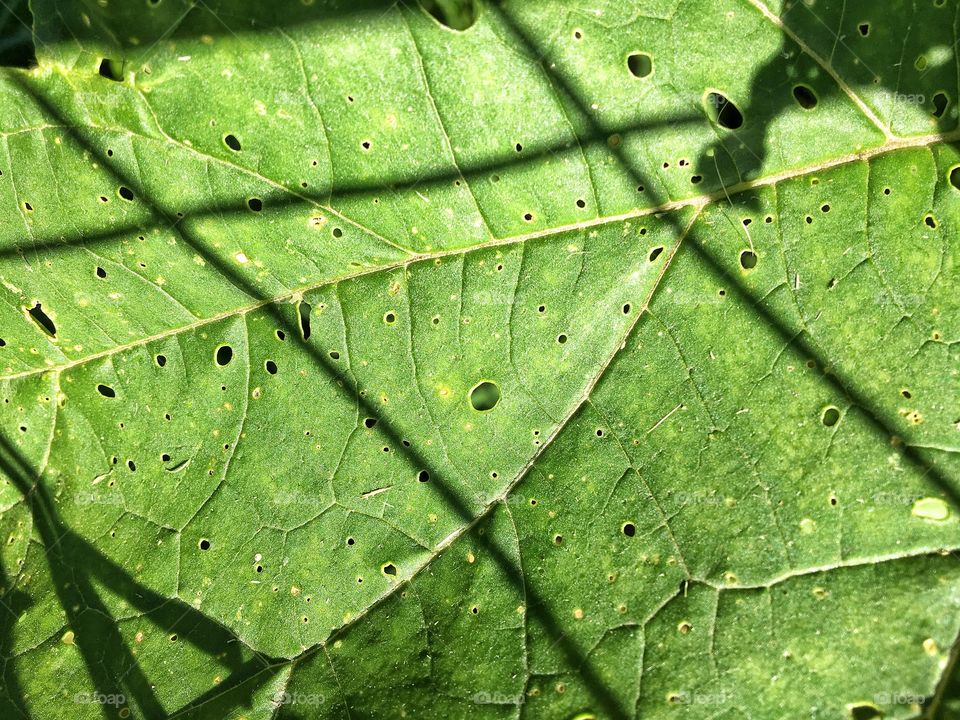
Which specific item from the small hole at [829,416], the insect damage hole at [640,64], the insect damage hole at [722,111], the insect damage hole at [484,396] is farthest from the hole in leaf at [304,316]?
the small hole at [829,416]

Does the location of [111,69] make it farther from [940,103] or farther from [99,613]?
[940,103]

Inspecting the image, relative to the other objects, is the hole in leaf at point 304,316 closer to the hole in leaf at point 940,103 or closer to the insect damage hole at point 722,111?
the insect damage hole at point 722,111

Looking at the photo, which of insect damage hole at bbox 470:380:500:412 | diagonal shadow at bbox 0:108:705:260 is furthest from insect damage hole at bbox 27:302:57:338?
insect damage hole at bbox 470:380:500:412

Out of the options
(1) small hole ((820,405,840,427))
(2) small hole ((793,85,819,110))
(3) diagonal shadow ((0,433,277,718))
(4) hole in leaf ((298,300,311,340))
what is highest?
(4) hole in leaf ((298,300,311,340))

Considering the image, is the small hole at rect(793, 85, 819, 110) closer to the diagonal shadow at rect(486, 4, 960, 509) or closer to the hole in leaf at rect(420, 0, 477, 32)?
the diagonal shadow at rect(486, 4, 960, 509)

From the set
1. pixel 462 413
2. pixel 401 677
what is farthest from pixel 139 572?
pixel 462 413

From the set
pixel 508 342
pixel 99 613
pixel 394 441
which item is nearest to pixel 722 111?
pixel 508 342
